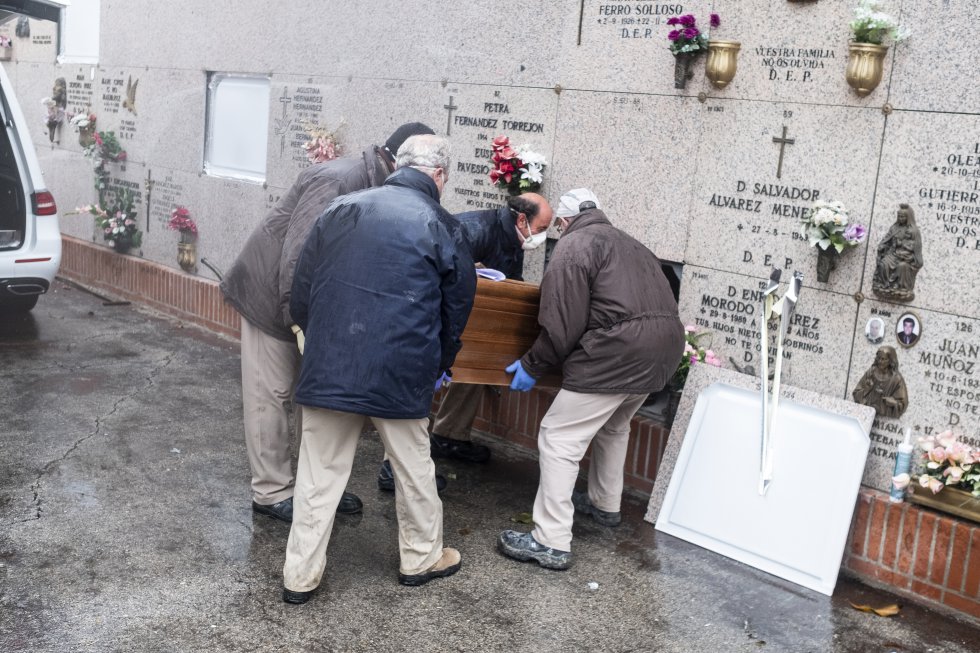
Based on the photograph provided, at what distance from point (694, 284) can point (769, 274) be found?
17.7 inches

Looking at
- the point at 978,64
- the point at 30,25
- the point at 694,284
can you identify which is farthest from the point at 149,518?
the point at 30,25

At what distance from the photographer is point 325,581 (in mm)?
4402

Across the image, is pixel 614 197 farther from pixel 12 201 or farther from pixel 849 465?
pixel 12 201

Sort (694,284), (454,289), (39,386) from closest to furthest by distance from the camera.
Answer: (454,289) → (694,284) → (39,386)

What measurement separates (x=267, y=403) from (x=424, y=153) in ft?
4.56

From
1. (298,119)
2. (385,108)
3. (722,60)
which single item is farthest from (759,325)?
(298,119)

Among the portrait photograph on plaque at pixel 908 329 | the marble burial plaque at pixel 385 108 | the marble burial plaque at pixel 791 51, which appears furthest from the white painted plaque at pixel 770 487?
the marble burial plaque at pixel 385 108

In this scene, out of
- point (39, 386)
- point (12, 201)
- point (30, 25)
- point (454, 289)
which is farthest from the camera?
point (30, 25)

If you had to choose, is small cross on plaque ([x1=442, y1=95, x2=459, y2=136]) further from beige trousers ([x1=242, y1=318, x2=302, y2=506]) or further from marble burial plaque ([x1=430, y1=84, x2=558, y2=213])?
beige trousers ([x1=242, y1=318, x2=302, y2=506])

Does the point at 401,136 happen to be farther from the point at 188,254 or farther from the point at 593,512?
the point at 188,254

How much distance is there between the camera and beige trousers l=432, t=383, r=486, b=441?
5.93m

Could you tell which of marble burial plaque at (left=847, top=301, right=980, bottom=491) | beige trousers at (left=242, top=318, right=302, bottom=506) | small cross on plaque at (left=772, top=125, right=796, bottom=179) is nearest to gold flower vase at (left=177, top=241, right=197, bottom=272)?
beige trousers at (left=242, top=318, right=302, bottom=506)

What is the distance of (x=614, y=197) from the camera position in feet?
19.4

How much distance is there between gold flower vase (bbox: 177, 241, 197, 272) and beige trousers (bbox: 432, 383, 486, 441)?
12.7 ft
